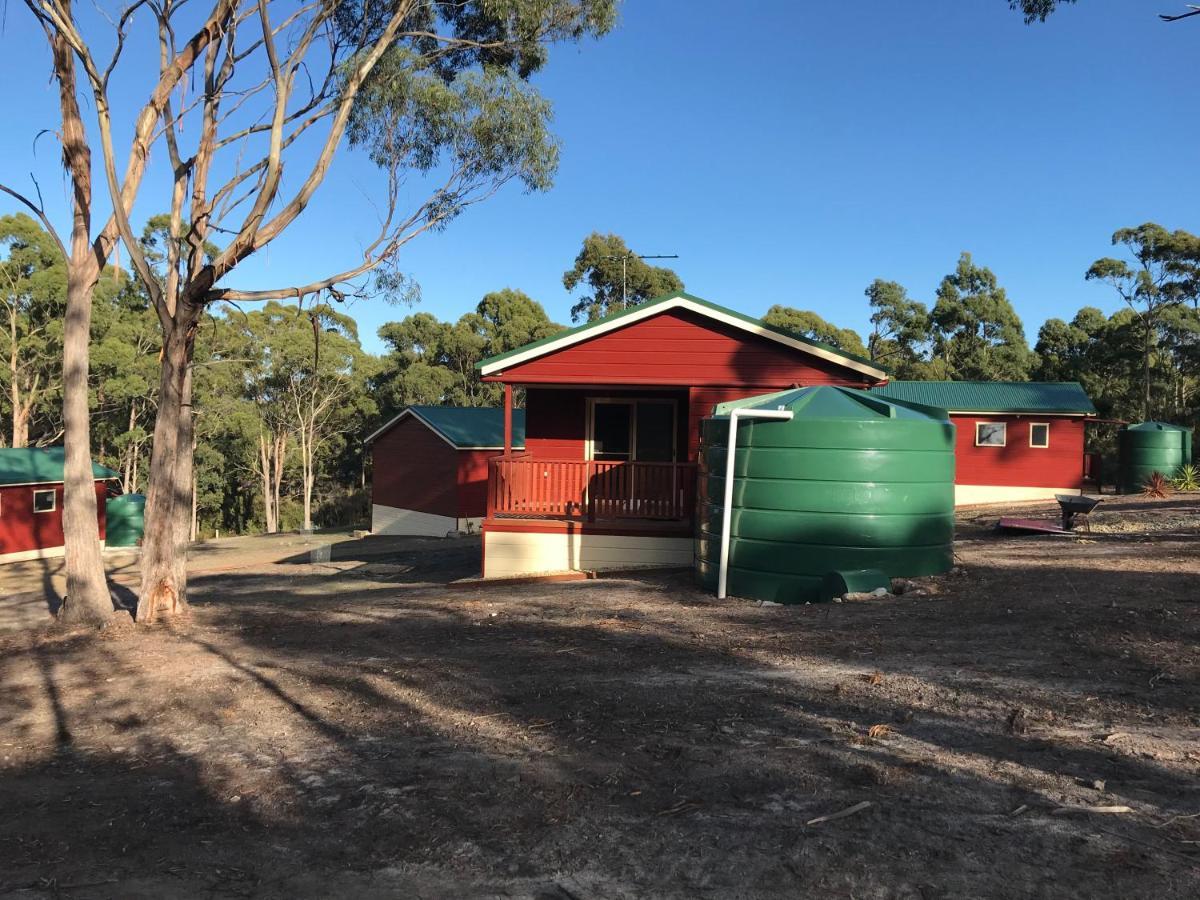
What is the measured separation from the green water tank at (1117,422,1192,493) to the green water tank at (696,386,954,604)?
2113cm

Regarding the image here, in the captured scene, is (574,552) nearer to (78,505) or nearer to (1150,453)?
(78,505)

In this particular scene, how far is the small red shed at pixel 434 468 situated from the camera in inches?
1053

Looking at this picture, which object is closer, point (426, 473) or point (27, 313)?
point (426, 473)

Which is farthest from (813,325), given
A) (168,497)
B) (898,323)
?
(168,497)

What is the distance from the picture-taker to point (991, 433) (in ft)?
82.7

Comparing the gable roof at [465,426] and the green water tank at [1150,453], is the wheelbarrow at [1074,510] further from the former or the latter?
the gable roof at [465,426]

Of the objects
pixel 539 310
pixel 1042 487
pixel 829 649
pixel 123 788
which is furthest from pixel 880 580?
pixel 539 310

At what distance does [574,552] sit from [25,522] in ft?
67.5

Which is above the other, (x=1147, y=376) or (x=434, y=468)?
(x=1147, y=376)

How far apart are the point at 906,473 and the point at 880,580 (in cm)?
117

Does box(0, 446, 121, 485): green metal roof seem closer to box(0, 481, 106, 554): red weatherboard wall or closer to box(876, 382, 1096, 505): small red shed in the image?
box(0, 481, 106, 554): red weatherboard wall

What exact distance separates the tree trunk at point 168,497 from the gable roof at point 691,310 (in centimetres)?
541

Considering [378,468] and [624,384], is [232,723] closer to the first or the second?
[624,384]

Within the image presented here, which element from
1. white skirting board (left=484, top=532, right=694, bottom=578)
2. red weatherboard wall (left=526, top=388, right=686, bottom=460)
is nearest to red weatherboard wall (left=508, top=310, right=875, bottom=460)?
red weatherboard wall (left=526, top=388, right=686, bottom=460)
